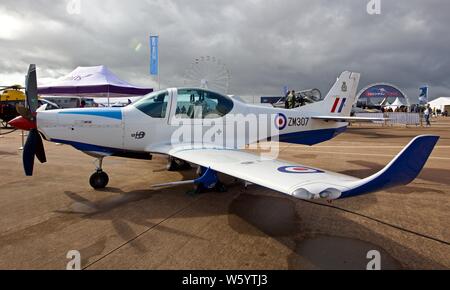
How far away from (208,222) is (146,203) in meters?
1.41

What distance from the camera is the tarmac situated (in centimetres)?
292

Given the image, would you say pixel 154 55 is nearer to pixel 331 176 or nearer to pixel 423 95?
pixel 331 176

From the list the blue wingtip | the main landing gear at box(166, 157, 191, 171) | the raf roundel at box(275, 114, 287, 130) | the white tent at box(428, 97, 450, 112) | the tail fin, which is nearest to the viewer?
the blue wingtip

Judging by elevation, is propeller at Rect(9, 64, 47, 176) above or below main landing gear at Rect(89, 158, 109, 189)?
above

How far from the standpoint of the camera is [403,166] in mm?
2389

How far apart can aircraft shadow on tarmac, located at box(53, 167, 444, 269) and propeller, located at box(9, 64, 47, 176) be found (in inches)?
36.2

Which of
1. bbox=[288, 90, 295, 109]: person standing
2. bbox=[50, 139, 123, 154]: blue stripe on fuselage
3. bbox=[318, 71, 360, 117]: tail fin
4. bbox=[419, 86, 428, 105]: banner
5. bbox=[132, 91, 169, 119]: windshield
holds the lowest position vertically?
bbox=[50, 139, 123, 154]: blue stripe on fuselage

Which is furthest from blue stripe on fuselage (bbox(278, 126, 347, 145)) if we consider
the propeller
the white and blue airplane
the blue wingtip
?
the propeller

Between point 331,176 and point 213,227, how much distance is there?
1.78 m

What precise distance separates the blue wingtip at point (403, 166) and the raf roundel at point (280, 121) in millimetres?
4700

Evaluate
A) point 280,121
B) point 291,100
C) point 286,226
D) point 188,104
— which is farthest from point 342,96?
point 291,100

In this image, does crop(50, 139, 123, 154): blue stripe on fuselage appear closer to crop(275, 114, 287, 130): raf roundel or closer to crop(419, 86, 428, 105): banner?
crop(275, 114, 287, 130): raf roundel

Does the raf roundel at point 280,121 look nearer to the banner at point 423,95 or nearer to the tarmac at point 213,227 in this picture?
the tarmac at point 213,227
